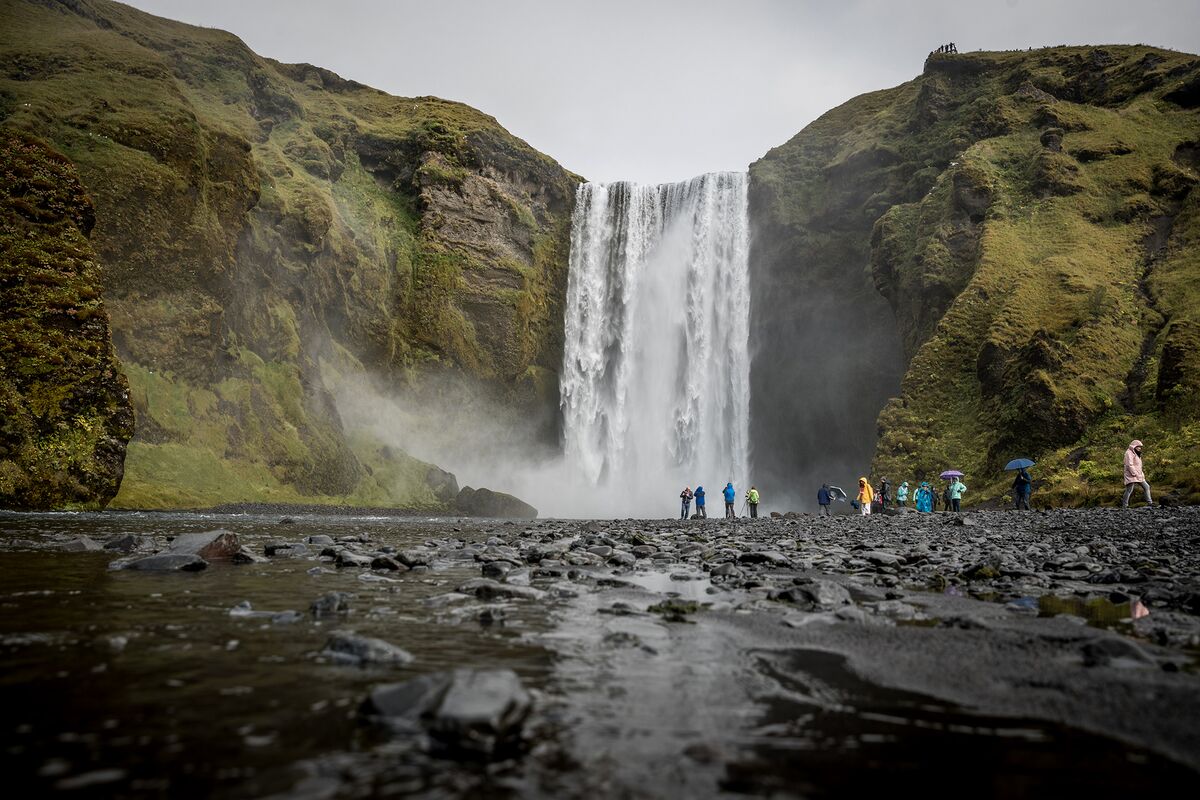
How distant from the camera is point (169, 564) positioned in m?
6.42

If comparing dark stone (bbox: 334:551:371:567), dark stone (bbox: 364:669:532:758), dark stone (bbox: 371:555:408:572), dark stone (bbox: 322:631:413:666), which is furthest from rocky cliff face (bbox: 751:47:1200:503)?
dark stone (bbox: 364:669:532:758)

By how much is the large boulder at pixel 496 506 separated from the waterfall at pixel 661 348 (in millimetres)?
11000

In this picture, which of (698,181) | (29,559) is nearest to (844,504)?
(698,181)

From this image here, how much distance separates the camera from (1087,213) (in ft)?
114

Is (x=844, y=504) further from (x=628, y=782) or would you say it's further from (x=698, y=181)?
(x=628, y=782)

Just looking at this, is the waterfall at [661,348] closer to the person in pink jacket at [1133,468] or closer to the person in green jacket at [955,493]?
the person in green jacket at [955,493]

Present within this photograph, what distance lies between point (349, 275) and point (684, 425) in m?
24.7

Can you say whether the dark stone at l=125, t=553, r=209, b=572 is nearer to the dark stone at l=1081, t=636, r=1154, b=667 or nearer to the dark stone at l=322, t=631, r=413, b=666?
the dark stone at l=322, t=631, r=413, b=666

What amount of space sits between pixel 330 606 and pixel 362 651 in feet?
4.84

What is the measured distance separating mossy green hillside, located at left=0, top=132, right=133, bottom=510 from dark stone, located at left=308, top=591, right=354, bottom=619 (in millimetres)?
20731

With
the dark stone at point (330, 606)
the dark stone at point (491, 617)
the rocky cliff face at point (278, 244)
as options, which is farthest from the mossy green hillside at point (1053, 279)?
the rocky cliff face at point (278, 244)

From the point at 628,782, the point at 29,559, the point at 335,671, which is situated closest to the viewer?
the point at 628,782

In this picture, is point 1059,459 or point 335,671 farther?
point 1059,459

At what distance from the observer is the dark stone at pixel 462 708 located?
6.59 feet
